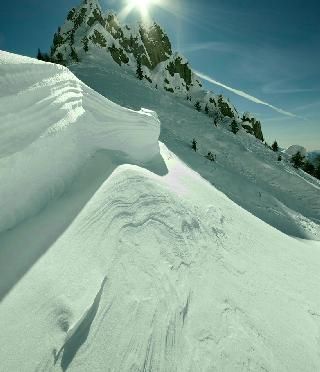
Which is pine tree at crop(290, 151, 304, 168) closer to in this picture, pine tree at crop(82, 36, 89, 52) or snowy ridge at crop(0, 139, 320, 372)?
snowy ridge at crop(0, 139, 320, 372)

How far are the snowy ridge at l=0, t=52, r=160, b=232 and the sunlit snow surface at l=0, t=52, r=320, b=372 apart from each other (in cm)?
1

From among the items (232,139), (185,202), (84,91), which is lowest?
(232,139)

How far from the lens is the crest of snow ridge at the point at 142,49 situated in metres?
46.2

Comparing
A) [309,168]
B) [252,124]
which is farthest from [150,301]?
[252,124]

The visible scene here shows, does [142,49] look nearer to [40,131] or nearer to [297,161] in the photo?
[297,161]

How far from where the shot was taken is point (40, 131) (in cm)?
277

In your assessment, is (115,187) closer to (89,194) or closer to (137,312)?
(89,194)

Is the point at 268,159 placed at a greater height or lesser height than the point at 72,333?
lesser

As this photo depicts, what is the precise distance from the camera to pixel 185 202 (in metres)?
4.11

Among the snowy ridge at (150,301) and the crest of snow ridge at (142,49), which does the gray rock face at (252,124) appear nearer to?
the crest of snow ridge at (142,49)

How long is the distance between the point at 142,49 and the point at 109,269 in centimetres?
6141

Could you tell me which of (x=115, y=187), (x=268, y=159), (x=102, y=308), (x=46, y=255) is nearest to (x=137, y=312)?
(x=102, y=308)

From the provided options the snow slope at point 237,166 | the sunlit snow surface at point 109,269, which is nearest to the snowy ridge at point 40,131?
the sunlit snow surface at point 109,269

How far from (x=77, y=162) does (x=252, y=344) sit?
231 cm
